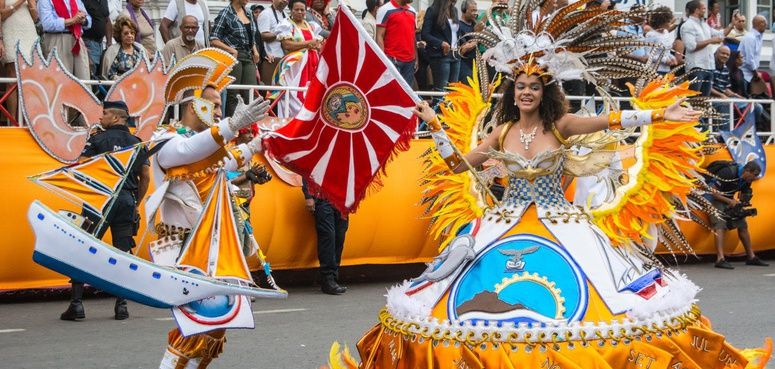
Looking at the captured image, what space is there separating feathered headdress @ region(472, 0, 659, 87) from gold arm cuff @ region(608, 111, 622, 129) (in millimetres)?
334

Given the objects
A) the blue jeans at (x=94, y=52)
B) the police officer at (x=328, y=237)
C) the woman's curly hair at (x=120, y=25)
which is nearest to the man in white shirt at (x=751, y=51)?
the police officer at (x=328, y=237)

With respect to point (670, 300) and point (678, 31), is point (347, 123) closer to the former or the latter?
point (670, 300)

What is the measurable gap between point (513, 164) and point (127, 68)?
19.8ft

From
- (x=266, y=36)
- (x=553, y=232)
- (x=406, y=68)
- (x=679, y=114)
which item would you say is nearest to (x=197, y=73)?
(x=553, y=232)

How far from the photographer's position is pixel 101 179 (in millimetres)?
6480

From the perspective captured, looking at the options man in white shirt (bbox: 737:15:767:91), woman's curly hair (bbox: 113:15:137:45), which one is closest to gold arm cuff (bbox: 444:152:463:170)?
woman's curly hair (bbox: 113:15:137:45)

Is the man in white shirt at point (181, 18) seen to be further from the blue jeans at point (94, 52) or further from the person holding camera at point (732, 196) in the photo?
the person holding camera at point (732, 196)

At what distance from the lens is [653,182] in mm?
6398

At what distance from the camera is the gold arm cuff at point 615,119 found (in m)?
5.94

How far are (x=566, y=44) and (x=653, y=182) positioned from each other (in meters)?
0.87

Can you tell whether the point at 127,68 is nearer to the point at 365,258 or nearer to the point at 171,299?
the point at 365,258

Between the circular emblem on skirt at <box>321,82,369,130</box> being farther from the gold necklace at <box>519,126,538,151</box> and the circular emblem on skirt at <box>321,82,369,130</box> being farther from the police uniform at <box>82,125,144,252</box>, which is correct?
the police uniform at <box>82,125,144,252</box>

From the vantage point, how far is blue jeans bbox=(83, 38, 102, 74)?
11555 millimetres

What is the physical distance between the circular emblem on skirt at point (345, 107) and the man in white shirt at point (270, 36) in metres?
5.86
